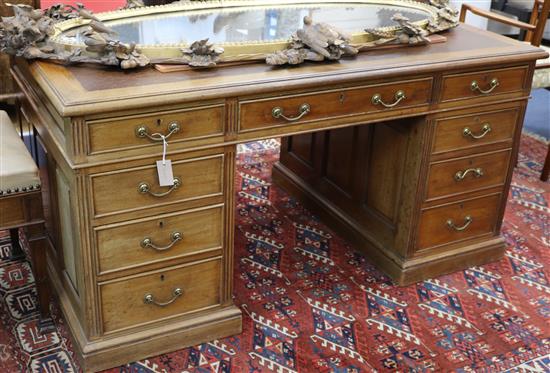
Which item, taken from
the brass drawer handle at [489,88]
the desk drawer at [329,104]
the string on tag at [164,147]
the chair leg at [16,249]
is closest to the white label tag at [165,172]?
the string on tag at [164,147]

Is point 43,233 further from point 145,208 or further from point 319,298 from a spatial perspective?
point 319,298

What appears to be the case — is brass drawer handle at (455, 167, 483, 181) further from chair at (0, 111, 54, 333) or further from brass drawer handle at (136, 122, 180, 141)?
chair at (0, 111, 54, 333)

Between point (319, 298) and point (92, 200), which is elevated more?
point (92, 200)

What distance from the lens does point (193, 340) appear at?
2324mm

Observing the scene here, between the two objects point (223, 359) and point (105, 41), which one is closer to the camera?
point (105, 41)

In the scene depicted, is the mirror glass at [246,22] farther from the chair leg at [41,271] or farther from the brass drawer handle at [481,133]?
the chair leg at [41,271]

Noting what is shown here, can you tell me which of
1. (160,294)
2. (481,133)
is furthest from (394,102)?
(160,294)

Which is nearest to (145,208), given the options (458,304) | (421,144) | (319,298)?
(319,298)

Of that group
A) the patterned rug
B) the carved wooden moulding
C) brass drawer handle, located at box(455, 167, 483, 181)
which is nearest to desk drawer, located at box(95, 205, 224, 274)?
the patterned rug

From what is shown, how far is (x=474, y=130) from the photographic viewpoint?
2600mm

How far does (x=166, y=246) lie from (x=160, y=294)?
0.56 feet

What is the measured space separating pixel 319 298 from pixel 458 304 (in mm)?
520

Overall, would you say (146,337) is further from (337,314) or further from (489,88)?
(489,88)

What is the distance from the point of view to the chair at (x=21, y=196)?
2.08 m
